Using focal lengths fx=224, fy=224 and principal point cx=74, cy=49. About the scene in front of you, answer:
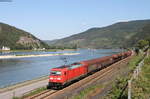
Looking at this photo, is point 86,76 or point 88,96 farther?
point 86,76

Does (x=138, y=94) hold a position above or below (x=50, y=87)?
above

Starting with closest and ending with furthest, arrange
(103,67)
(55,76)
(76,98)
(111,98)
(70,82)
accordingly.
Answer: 1. (111,98)
2. (76,98)
3. (55,76)
4. (70,82)
5. (103,67)

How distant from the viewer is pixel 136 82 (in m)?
18.0

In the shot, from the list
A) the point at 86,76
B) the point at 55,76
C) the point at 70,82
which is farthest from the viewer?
the point at 86,76

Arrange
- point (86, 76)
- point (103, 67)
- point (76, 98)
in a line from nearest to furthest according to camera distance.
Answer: point (76, 98)
point (86, 76)
point (103, 67)

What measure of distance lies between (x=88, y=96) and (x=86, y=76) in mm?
18173

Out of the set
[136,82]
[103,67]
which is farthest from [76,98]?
[103,67]

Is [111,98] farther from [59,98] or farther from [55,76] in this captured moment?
[55,76]

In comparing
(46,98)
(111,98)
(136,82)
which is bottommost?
(46,98)

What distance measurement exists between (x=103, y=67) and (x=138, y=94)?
39.5 m

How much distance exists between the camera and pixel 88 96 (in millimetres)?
21438

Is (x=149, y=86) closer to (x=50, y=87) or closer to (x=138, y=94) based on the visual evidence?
(x=138, y=94)

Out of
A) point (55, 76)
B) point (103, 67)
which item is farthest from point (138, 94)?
point (103, 67)

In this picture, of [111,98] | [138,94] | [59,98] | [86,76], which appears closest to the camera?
[138,94]
